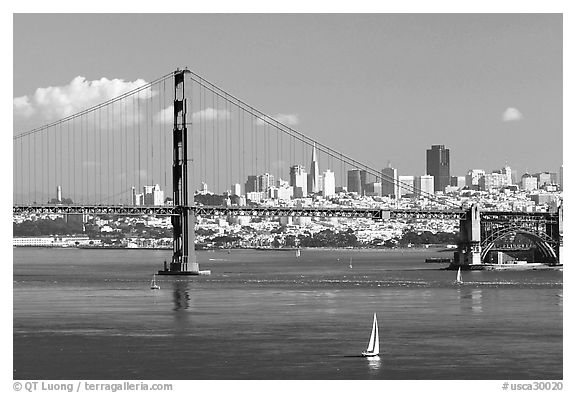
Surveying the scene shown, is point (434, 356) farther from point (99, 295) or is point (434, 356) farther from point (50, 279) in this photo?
point (50, 279)

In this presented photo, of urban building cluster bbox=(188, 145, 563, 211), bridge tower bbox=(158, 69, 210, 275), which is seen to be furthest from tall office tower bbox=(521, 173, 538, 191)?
bridge tower bbox=(158, 69, 210, 275)

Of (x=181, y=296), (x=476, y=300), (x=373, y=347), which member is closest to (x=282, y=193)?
(x=181, y=296)

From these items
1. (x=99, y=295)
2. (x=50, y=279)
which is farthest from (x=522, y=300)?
(x=50, y=279)

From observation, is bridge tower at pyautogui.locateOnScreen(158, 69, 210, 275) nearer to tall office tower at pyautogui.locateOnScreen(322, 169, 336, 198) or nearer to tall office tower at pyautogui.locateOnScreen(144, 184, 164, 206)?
tall office tower at pyautogui.locateOnScreen(144, 184, 164, 206)

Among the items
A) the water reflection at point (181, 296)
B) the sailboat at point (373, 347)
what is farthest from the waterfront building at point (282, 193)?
the sailboat at point (373, 347)

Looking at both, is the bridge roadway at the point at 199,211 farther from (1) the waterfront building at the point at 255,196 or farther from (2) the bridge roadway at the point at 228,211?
(1) the waterfront building at the point at 255,196

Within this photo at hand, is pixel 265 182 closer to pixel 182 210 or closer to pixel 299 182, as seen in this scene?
pixel 299 182
